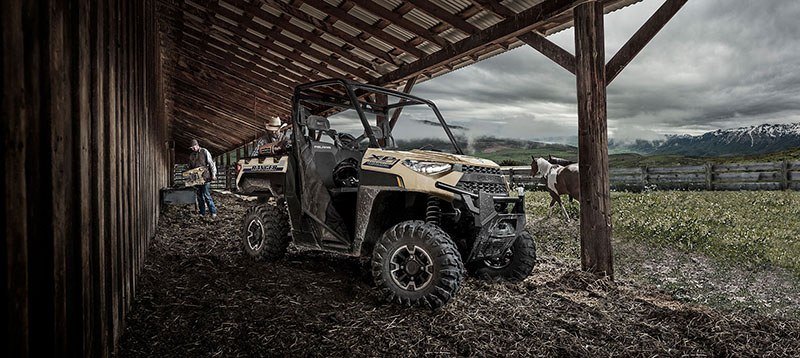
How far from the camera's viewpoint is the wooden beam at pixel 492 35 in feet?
17.8

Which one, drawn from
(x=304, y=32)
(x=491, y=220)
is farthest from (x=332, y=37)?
(x=491, y=220)

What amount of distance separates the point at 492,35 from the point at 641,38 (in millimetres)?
1903

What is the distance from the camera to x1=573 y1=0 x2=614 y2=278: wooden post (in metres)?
5.16

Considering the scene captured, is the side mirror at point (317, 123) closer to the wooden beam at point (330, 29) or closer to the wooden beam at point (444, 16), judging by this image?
the wooden beam at point (444, 16)

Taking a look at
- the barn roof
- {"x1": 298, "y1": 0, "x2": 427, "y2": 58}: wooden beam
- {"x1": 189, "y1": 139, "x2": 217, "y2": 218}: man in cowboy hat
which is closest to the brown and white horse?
the barn roof

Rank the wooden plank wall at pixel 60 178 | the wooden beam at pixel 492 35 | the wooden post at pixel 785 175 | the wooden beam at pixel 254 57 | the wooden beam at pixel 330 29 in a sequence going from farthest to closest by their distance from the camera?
the wooden post at pixel 785 175 → the wooden beam at pixel 254 57 → the wooden beam at pixel 330 29 → the wooden beam at pixel 492 35 → the wooden plank wall at pixel 60 178

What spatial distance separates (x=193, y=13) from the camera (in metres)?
8.45

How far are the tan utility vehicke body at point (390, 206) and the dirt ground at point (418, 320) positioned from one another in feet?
1.02

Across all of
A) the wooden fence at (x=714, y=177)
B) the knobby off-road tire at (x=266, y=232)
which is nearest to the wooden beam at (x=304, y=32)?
the knobby off-road tire at (x=266, y=232)

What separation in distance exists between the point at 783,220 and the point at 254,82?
1151 centimetres

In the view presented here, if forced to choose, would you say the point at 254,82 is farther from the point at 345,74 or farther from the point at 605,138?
the point at 605,138

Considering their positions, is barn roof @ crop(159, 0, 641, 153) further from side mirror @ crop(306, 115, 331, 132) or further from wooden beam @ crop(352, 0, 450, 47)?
side mirror @ crop(306, 115, 331, 132)

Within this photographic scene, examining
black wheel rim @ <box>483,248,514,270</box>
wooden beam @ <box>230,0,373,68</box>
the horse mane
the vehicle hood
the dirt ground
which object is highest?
wooden beam @ <box>230,0,373,68</box>

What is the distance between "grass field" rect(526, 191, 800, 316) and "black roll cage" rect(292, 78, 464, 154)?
293 cm
